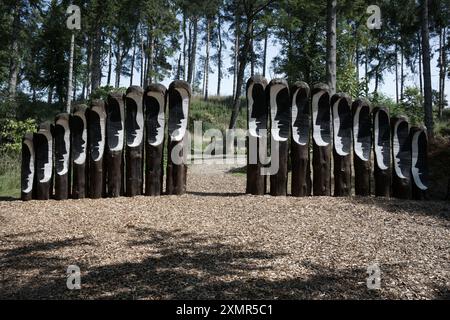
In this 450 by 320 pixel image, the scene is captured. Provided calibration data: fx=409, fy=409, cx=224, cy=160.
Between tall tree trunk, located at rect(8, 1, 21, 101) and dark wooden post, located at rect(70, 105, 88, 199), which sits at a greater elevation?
tall tree trunk, located at rect(8, 1, 21, 101)

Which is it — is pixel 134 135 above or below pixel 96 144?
above

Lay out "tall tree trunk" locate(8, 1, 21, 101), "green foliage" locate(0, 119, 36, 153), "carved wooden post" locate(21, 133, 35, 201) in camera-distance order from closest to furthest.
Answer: "carved wooden post" locate(21, 133, 35, 201), "green foliage" locate(0, 119, 36, 153), "tall tree trunk" locate(8, 1, 21, 101)

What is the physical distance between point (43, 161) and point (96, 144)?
907 millimetres

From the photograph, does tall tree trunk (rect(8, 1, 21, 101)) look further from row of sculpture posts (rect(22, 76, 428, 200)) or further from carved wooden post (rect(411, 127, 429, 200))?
carved wooden post (rect(411, 127, 429, 200))

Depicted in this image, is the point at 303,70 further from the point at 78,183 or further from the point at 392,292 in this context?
the point at 392,292

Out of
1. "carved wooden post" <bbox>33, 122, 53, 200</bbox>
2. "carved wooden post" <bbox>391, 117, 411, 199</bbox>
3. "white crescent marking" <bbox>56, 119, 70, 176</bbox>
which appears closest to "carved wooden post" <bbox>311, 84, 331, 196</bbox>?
"carved wooden post" <bbox>391, 117, 411, 199</bbox>

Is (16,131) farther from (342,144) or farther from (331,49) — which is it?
(342,144)

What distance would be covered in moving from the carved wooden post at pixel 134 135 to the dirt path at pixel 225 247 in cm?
42

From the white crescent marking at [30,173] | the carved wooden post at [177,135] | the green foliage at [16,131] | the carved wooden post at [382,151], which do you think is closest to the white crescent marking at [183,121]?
the carved wooden post at [177,135]

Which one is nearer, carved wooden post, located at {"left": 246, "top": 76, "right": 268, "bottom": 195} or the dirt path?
the dirt path

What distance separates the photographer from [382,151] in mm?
6922

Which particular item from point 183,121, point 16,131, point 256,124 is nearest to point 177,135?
point 183,121

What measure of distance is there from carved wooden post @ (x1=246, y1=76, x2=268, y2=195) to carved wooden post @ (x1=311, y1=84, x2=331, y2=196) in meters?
0.85

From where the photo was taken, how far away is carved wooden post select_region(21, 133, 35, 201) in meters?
6.61
